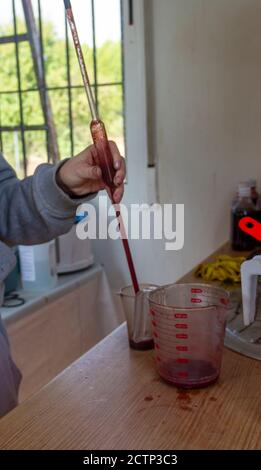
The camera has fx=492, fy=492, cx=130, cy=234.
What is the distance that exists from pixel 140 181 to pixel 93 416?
3.93 ft

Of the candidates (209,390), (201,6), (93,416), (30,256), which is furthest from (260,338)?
(201,6)

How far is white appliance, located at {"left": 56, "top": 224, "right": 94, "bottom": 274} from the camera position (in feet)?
5.65

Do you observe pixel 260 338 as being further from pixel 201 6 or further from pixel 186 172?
pixel 201 6

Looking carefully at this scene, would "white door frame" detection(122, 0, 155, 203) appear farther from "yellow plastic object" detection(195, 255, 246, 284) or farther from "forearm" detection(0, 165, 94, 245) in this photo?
"forearm" detection(0, 165, 94, 245)

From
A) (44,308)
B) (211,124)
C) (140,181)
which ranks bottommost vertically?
(44,308)

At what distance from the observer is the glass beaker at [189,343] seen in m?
0.66

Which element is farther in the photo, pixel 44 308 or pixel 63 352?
pixel 63 352

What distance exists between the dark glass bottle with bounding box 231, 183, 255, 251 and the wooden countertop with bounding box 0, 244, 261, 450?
642 millimetres

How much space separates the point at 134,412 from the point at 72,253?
3.88 feet

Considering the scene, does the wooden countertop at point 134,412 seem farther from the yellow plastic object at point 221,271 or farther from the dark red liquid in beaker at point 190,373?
the yellow plastic object at point 221,271

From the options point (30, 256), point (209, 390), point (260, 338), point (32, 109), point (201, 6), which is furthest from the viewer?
point (32, 109)

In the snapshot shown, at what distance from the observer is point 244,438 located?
0.54 m

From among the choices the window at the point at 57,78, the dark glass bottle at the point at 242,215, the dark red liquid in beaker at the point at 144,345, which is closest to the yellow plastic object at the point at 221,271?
the dark glass bottle at the point at 242,215

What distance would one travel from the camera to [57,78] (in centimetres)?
178
